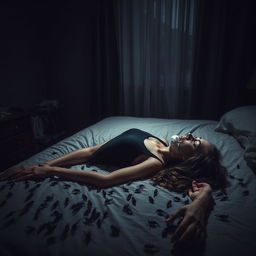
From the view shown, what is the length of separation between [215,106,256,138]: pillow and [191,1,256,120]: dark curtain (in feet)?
2.60

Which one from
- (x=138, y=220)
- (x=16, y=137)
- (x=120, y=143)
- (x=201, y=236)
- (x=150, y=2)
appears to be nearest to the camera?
(x=201, y=236)

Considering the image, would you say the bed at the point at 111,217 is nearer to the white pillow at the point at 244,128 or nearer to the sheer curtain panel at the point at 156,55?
the white pillow at the point at 244,128

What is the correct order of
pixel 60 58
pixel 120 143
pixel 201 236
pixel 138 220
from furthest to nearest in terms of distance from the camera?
1. pixel 60 58
2. pixel 120 143
3. pixel 138 220
4. pixel 201 236

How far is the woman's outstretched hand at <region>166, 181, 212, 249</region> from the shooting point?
2.84 feet

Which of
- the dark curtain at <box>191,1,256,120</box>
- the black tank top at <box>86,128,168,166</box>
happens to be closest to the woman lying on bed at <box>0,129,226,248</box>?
the black tank top at <box>86,128,168,166</box>

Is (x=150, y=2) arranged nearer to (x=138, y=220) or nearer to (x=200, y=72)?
(x=200, y=72)

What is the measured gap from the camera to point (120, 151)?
1.56 m

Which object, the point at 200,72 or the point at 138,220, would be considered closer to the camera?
the point at 138,220

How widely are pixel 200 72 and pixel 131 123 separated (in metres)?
1.24

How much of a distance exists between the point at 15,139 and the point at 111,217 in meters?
2.12

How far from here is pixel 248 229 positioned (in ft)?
3.11

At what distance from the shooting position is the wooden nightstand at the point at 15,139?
252cm

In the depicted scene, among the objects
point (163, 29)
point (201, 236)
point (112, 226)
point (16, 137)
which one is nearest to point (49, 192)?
point (112, 226)

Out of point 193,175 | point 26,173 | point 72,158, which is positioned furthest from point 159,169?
point 26,173
